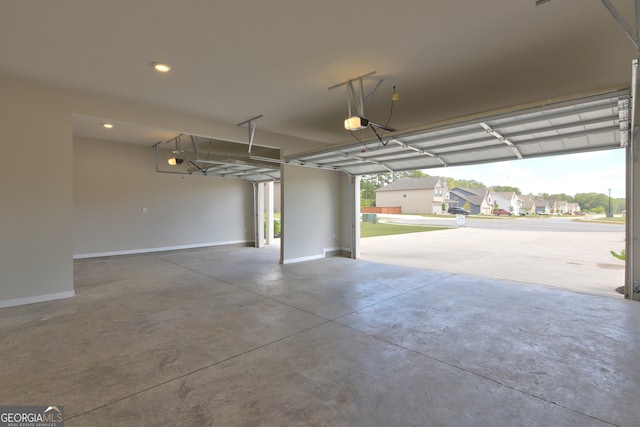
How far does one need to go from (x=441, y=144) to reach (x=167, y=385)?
17.2ft

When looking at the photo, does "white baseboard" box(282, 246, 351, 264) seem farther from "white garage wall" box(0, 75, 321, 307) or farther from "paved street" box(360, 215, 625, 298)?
"white garage wall" box(0, 75, 321, 307)

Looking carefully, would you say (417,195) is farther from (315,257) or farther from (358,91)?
(358,91)

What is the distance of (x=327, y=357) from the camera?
2.69 meters

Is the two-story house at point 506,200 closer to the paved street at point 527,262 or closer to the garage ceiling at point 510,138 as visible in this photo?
the paved street at point 527,262

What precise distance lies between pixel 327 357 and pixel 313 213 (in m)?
5.31

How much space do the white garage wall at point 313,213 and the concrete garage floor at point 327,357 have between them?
259cm

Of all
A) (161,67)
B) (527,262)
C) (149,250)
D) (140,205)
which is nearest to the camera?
(161,67)

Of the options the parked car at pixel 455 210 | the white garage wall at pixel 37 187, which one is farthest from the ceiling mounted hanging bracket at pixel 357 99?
the parked car at pixel 455 210

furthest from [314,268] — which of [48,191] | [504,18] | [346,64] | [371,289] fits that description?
[504,18]

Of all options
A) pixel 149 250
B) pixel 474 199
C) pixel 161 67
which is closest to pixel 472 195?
pixel 474 199

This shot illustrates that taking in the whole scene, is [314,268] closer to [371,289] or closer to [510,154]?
[371,289]

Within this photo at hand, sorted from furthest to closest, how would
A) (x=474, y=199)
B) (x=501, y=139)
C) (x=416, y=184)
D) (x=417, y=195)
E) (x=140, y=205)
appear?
(x=474, y=199), (x=416, y=184), (x=417, y=195), (x=140, y=205), (x=501, y=139)

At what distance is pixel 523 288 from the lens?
16.5ft

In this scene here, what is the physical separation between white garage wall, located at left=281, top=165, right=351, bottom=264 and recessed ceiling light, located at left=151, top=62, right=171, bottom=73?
3.64 metres
